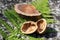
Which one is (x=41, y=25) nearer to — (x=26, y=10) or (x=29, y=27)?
(x=29, y=27)

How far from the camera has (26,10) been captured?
239 cm

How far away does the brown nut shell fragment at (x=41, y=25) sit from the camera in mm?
2191

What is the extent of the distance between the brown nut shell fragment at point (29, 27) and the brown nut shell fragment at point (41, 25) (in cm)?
4

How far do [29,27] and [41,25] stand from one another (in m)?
0.11

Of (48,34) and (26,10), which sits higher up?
(26,10)

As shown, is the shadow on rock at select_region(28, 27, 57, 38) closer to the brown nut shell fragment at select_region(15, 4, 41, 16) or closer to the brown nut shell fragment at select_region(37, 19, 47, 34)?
the brown nut shell fragment at select_region(37, 19, 47, 34)

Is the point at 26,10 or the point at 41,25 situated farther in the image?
the point at 26,10

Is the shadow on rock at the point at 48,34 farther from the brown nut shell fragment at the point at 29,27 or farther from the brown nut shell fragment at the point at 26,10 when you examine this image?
the brown nut shell fragment at the point at 26,10

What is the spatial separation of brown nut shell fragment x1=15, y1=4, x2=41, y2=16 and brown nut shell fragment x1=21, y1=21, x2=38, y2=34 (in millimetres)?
114

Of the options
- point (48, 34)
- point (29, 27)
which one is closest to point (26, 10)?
point (29, 27)

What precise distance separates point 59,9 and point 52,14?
12cm

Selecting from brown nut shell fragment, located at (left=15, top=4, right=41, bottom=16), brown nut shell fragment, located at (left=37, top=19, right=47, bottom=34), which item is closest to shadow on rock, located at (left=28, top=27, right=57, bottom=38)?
brown nut shell fragment, located at (left=37, top=19, right=47, bottom=34)

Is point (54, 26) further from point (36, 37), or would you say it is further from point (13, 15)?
point (13, 15)

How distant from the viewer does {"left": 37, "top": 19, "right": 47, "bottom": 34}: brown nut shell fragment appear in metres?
2.19
